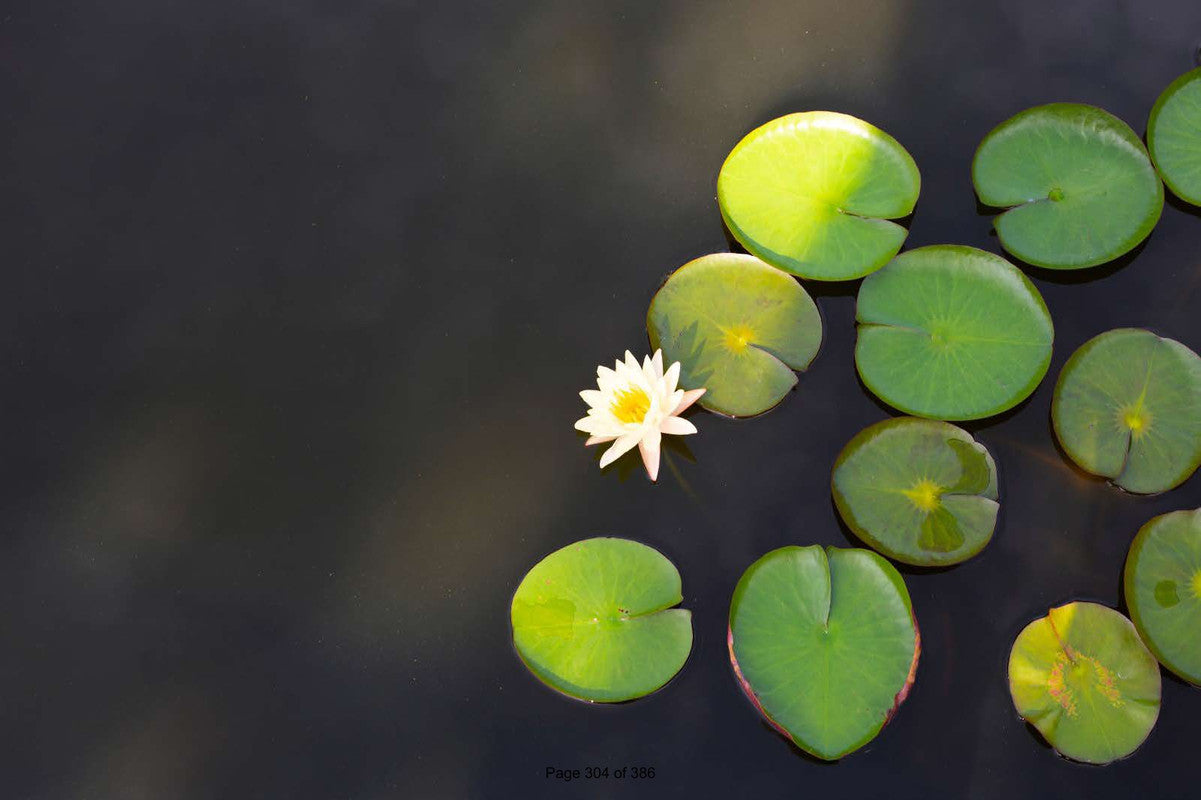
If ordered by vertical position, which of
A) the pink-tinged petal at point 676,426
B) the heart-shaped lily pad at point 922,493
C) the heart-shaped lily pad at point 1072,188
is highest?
the heart-shaped lily pad at point 1072,188

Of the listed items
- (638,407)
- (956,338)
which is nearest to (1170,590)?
(956,338)

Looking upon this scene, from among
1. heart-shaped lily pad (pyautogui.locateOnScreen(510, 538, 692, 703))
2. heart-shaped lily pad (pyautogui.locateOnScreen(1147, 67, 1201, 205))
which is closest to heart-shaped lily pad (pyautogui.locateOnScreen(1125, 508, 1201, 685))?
heart-shaped lily pad (pyautogui.locateOnScreen(1147, 67, 1201, 205))

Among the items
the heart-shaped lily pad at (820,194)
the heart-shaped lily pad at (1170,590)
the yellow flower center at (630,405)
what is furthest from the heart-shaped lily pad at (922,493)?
the yellow flower center at (630,405)

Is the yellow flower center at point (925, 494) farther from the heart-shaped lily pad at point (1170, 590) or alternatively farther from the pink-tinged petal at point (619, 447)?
the pink-tinged petal at point (619, 447)

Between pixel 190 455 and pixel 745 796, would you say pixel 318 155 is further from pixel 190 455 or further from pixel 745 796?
pixel 745 796

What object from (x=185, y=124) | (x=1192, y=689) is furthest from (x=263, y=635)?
(x=1192, y=689)

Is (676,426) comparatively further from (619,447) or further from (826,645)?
(826,645)

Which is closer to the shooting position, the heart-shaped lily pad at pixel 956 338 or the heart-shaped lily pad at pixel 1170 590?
the heart-shaped lily pad at pixel 1170 590
